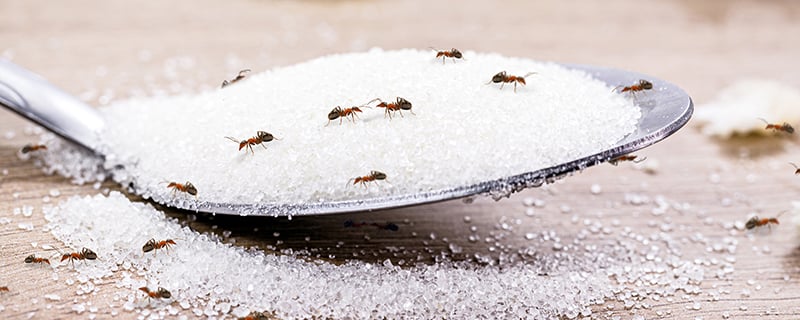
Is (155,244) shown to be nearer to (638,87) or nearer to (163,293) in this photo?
(163,293)

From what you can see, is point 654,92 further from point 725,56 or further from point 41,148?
point 41,148

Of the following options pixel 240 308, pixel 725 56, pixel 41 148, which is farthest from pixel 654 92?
pixel 41 148

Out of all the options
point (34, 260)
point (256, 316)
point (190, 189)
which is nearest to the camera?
point (256, 316)

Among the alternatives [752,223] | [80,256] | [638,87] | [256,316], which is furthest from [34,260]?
[752,223]

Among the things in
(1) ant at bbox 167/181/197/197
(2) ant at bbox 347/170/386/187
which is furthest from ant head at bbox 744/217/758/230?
(1) ant at bbox 167/181/197/197

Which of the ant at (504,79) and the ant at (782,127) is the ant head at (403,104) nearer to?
the ant at (504,79)

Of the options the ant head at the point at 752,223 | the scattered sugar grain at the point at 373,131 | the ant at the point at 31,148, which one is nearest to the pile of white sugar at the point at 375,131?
the scattered sugar grain at the point at 373,131
